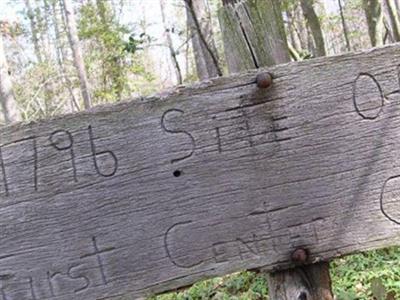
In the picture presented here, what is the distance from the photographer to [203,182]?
116 cm

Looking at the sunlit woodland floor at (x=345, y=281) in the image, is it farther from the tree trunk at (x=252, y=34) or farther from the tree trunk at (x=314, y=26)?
the tree trunk at (x=314, y=26)

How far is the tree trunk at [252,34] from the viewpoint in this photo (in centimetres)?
142

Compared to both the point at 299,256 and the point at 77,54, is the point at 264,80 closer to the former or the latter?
the point at 299,256

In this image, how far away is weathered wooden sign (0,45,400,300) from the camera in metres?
1.11

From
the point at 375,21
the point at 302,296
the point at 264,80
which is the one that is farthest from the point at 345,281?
the point at 375,21

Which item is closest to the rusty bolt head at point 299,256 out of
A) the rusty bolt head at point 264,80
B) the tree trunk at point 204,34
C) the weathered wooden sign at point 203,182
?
the weathered wooden sign at point 203,182

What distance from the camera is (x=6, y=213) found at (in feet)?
3.62

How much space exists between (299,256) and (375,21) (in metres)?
9.25

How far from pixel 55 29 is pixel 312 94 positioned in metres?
24.3

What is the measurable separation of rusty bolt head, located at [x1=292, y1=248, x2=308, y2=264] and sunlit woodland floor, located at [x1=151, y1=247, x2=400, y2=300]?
203 cm


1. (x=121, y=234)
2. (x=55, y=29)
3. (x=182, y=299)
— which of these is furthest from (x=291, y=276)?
(x=55, y=29)

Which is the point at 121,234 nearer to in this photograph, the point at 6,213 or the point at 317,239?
the point at 6,213

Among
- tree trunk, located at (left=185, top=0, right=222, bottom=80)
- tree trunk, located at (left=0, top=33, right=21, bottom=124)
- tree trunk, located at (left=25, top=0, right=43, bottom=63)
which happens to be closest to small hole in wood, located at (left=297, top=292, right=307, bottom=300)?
tree trunk, located at (left=185, top=0, right=222, bottom=80)

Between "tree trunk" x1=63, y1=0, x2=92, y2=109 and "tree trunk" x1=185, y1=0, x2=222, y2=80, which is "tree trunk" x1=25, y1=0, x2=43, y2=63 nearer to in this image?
"tree trunk" x1=63, y1=0, x2=92, y2=109
